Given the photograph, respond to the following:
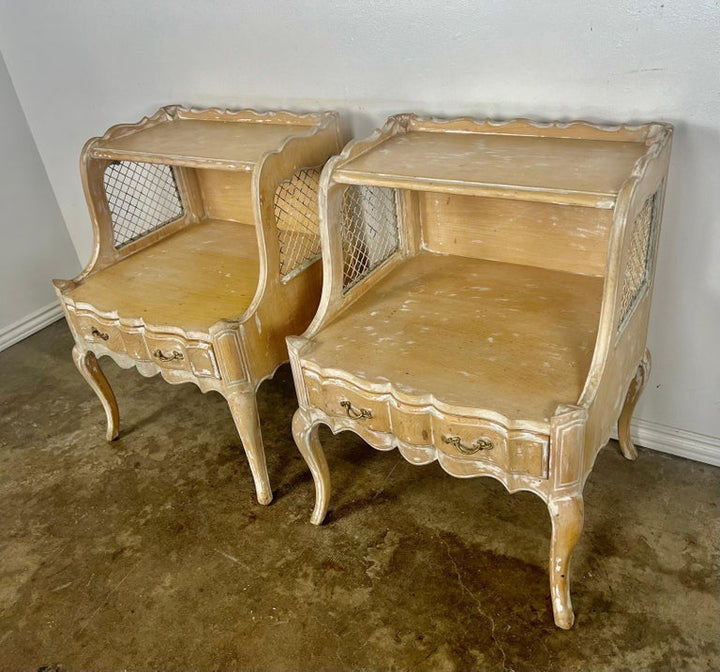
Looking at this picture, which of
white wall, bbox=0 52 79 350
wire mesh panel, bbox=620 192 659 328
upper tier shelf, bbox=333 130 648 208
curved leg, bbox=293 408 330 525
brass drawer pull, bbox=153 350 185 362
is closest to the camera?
upper tier shelf, bbox=333 130 648 208

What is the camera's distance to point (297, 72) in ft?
7.19

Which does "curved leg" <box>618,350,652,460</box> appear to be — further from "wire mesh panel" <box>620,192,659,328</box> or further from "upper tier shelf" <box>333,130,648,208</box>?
"upper tier shelf" <box>333,130,648,208</box>

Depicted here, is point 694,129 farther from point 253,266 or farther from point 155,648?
point 155,648

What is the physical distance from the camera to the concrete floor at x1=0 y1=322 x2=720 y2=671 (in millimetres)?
1694

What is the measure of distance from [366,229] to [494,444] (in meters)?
1.00

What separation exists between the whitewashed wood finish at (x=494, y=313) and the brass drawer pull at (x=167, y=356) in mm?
460

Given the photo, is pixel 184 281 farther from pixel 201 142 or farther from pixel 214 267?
pixel 201 142

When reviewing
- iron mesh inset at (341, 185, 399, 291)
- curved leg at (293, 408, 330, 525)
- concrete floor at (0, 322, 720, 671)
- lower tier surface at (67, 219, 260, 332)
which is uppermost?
iron mesh inset at (341, 185, 399, 291)

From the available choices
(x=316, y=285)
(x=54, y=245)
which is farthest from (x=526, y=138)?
(x=54, y=245)

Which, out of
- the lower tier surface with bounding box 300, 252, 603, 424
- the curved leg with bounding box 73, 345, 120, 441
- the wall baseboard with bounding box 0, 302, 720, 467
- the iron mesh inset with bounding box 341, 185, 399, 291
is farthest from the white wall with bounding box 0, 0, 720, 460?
the curved leg with bounding box 73, 345, 120, 441

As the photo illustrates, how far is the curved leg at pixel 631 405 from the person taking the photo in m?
1.97

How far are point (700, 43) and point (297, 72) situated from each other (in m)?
1.24

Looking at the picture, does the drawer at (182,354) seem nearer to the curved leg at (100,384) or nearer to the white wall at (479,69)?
the curved leg at (100,384)

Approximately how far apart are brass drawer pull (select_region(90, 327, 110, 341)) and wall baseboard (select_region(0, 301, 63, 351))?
1.46 m
